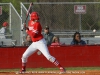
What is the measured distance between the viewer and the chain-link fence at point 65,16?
72.9 ft

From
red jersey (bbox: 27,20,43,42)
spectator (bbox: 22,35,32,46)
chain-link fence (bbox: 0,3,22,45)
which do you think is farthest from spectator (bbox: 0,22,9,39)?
red jersey (bbox: 27,20,43,42)

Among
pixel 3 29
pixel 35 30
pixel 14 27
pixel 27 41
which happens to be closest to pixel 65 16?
pixel 14 27

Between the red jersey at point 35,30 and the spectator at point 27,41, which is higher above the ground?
the red jersey at point 35,30

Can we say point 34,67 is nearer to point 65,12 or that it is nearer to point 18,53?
point 18,53

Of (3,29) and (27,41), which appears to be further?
(3,29)

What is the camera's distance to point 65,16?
2228 centimetres

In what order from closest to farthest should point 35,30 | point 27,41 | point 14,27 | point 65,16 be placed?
point 35,30, point 27,41, point 14,27, point 65,16

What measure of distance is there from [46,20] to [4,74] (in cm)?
799

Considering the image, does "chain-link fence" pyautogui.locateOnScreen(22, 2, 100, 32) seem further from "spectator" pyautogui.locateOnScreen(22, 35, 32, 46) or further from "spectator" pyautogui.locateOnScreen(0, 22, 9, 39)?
"spectator" pyautogui.locateOnScreen(22, 35, 32, 46)

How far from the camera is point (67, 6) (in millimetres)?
22266

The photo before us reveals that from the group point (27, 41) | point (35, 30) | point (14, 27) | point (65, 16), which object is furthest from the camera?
point (65, 16)

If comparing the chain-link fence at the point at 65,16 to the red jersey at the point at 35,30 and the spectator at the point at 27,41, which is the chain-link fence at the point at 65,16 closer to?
the spectator at the point at 27,41

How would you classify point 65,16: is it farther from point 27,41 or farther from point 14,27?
point 27,41

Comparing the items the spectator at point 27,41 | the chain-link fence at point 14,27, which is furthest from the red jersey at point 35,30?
the chain-link fence at point 14,27
